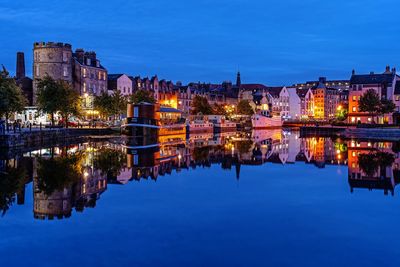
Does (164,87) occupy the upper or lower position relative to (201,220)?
upper

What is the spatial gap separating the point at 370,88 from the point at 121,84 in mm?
52353

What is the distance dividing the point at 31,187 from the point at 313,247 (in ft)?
44.8

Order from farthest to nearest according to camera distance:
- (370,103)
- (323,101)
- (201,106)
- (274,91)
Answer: (323,101) → (274,91) → (201,106) → (370,103)

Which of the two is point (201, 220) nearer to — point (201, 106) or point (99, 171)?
point (99, 171)

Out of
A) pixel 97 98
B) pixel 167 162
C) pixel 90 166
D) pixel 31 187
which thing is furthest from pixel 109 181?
pixel 97 98

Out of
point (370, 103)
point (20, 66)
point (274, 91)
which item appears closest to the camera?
point (370, 103)

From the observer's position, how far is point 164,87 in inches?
4390

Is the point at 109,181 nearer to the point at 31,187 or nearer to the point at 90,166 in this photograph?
the point at 31,187

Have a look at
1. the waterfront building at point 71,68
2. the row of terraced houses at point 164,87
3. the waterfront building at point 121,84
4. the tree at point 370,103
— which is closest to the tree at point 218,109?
the row of terraced houses at point 164,87

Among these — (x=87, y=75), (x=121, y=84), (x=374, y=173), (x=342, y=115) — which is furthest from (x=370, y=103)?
(x=374, y=173)

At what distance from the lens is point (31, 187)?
2081cm

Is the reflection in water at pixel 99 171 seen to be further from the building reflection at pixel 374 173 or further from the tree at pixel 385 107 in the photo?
the tree at pixel 385 107

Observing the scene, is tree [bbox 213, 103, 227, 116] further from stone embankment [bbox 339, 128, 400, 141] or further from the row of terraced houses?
stone embankment [bbox 339, 128, 400, 141]

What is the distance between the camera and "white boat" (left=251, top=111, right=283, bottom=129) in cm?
12088
